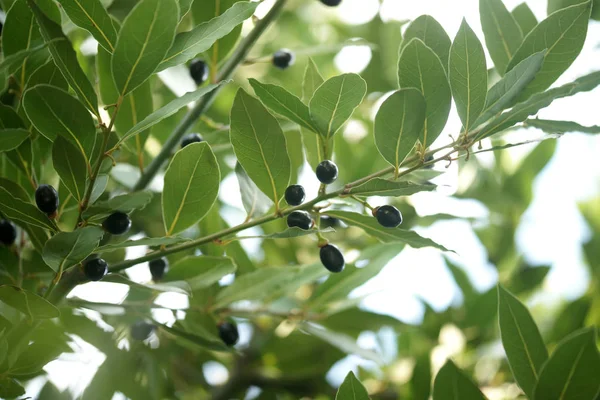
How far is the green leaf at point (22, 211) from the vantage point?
959 mm

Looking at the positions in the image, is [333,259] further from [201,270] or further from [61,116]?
[61,116]

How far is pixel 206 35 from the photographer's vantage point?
1.00 metres

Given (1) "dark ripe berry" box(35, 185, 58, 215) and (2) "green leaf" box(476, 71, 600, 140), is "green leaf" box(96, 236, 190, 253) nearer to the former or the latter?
(1) "dark ripe berry" box(35, 185, 58, 215)

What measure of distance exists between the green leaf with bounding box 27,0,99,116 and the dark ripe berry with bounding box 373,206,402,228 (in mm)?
520

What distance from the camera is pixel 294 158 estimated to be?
1.73 metres

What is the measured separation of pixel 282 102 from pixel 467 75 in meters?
0.32

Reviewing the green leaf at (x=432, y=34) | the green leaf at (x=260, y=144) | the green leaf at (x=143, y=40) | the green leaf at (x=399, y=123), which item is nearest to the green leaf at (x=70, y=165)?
the green leaf at (x=143, y=40)

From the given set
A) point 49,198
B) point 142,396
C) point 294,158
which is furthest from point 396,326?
point 49,198

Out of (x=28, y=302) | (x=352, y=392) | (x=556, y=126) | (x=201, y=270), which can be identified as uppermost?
(x=556, y=126)

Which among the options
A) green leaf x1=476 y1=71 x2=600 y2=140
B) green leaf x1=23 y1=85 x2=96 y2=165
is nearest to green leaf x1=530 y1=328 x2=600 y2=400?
green leaf x1=476 y1=71 x2=600 y2=140

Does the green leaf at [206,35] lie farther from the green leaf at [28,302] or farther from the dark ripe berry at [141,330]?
the dark ripe berry at [141,330]

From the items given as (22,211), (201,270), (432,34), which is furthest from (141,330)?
(432,34)

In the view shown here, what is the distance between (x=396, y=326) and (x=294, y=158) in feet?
1.93

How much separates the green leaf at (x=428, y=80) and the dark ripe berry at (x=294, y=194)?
0.24 m
